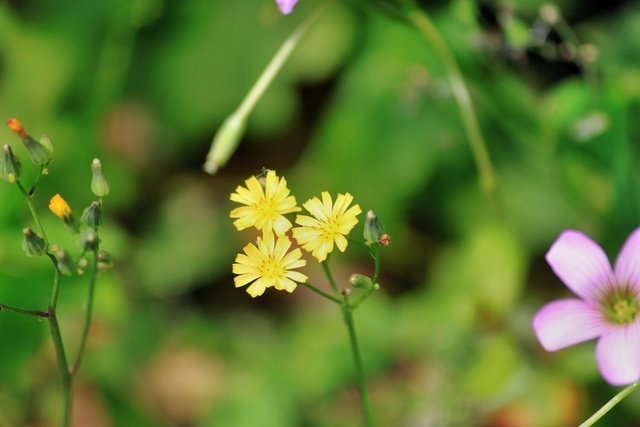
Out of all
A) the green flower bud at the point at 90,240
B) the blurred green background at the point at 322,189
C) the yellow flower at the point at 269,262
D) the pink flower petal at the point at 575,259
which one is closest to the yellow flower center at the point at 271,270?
the yellow flower at the point at 269,262

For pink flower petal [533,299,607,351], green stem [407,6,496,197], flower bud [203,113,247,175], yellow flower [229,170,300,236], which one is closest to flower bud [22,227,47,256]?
yellow flower [229,170,300,236]

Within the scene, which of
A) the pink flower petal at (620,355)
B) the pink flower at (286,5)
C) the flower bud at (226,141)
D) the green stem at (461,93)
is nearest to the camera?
the pink flower petal at (620,355)

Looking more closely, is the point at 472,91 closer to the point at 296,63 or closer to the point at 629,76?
the point at 629,76

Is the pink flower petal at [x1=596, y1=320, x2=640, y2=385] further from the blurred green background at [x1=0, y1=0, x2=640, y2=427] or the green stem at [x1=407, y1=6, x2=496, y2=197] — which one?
the green stem at [x1=407, y1=6, x2=496, y2=197]

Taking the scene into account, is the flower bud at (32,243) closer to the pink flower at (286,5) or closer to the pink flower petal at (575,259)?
the pink flower at (286,5)

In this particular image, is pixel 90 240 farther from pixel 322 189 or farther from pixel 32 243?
pixel 322 189
